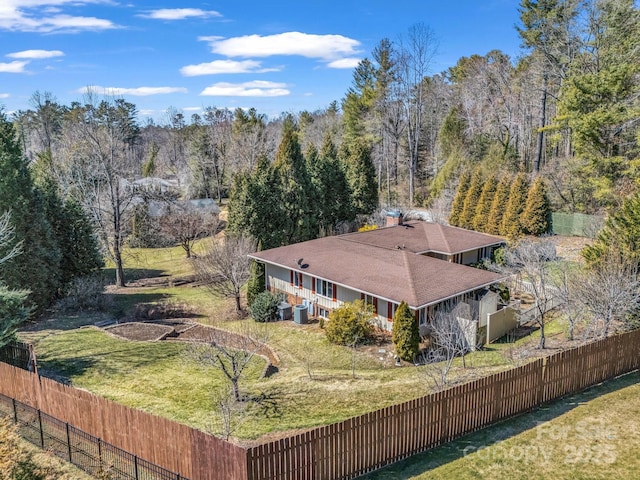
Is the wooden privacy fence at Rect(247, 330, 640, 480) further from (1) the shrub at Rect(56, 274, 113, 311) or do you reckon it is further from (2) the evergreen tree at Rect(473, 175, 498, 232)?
(2) the evergreen tree at Rect(473, 175, 498, 232)

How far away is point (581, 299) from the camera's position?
16.6m

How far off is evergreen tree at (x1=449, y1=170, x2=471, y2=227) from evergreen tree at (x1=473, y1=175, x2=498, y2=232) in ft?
5.70

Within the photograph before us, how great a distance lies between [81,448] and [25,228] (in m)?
17.7

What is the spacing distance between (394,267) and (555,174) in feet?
86.1

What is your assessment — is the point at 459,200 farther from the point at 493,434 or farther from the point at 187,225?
the point at 493,434

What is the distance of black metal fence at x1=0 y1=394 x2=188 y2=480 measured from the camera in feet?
33.2

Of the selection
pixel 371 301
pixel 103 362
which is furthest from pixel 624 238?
pixel 103 362

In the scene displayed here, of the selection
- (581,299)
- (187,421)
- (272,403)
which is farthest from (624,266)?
(187,421)

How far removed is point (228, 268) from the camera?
26906 millimetres

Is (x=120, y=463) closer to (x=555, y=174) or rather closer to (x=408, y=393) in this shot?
(x=408, y=393)

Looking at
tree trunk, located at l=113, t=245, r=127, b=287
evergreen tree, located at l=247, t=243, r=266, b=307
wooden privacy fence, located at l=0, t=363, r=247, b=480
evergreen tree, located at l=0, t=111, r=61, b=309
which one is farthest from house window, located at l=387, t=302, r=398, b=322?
tree trunk, located at l=113, t=245, r=127, b=287

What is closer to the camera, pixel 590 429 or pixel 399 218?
pixel 590 429

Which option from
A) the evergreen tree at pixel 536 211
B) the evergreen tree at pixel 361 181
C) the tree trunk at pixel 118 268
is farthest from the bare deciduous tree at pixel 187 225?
the evergreen tree at pixel 536 211

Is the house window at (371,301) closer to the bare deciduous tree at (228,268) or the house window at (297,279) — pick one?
the house window at (297,279)
